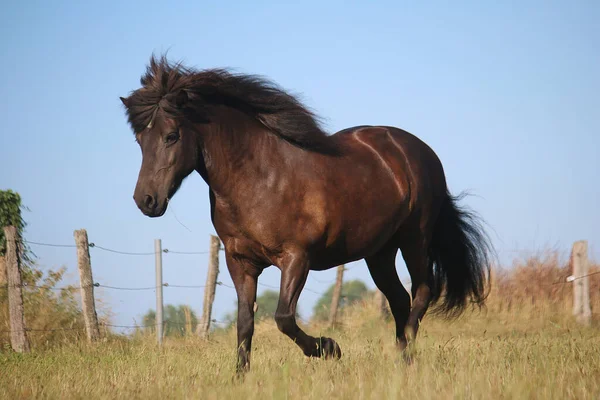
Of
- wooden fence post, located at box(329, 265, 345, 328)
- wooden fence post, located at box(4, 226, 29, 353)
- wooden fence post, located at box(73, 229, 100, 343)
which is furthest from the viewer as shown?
wooden fence post, located at box(329, 265, 345, 328)

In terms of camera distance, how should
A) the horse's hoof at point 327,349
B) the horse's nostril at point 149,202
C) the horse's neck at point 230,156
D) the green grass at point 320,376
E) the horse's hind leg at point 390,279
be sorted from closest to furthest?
1. the green grass at point 320,376
2. the horse's nostril at point 149,202
3. the horse's neck at point 230,156
4. the horse's hoof at point 327,349
5. the horse's hind leg at point 390,279

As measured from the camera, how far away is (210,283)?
45.5ft

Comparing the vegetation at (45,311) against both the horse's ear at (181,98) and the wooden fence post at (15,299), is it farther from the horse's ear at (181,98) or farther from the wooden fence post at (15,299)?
the horse's ear at (181,98)

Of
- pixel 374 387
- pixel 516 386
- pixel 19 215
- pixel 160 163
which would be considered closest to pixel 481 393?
pixel 516 386

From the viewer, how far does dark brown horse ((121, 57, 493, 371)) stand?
608 cm

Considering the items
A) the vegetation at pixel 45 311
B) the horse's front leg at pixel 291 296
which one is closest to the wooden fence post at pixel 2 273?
the vegetation at pixel 45 311

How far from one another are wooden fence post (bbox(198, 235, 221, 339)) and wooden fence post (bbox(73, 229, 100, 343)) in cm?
257

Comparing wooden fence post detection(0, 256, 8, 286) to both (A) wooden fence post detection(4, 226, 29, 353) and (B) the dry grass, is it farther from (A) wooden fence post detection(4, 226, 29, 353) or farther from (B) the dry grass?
(B) the dry grass

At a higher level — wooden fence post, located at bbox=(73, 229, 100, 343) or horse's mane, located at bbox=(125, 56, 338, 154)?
horse's mane, located at bbox=(125, 56, 338, 154)

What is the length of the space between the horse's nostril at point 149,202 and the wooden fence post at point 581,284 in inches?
419

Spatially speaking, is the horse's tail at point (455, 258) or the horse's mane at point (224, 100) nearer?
the horse's mane at point (224, 100)

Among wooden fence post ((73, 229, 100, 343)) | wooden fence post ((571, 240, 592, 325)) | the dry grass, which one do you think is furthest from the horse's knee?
wooden fence post ((571, 240, 592, 325))

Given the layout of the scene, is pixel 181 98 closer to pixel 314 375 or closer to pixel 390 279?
pixel 314 375

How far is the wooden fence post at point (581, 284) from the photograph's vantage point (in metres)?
14.2
